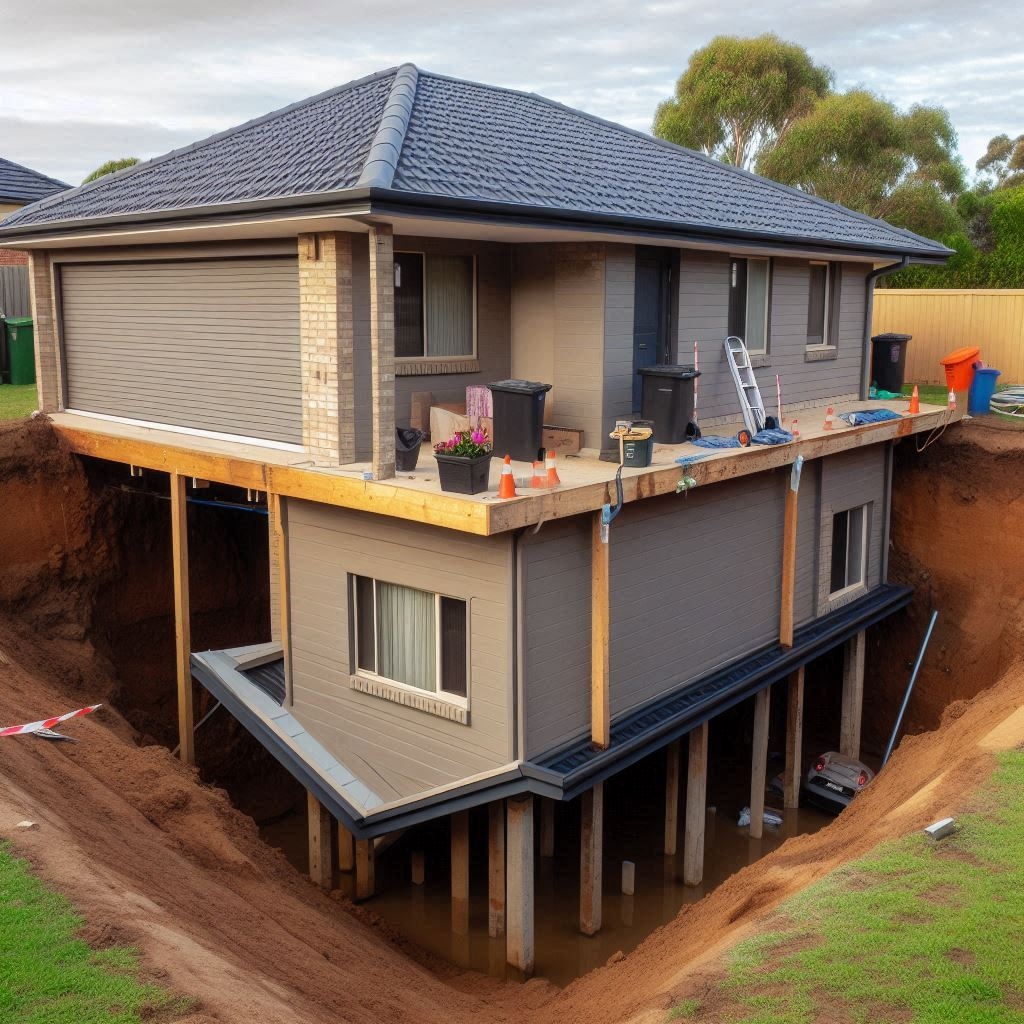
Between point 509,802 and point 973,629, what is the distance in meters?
10.1

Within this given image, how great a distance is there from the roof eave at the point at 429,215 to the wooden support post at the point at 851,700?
6403 millimetres

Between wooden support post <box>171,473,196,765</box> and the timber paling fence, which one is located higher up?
the timber paling fence

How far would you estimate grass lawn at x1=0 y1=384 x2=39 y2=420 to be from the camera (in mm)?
17766

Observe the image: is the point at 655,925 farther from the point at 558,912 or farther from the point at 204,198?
the point at 204,198

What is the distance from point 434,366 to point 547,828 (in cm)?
607

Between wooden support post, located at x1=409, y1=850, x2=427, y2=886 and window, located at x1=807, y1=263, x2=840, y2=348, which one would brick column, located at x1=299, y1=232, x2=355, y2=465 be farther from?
window, located at x1=807, y1=263, x2=840, y2=348

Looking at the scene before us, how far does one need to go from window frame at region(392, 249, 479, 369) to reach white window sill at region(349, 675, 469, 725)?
3.59 m

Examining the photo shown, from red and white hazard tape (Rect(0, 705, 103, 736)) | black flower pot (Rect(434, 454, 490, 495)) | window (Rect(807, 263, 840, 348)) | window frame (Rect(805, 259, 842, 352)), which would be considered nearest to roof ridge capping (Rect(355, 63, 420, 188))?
black flower pot (Rect(434, 454, 490, 495))

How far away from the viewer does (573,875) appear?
13711 millimetres

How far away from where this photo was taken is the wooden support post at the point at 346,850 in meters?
13.1

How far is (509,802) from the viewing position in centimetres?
1083

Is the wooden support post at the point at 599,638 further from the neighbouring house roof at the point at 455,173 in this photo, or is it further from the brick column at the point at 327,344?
the neighbouring house roof at the point at 455,173

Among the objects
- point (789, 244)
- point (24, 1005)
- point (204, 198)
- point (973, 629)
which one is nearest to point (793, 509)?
point (789, 244)

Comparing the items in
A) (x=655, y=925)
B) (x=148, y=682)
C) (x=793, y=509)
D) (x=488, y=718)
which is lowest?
(x=655, y=925)
